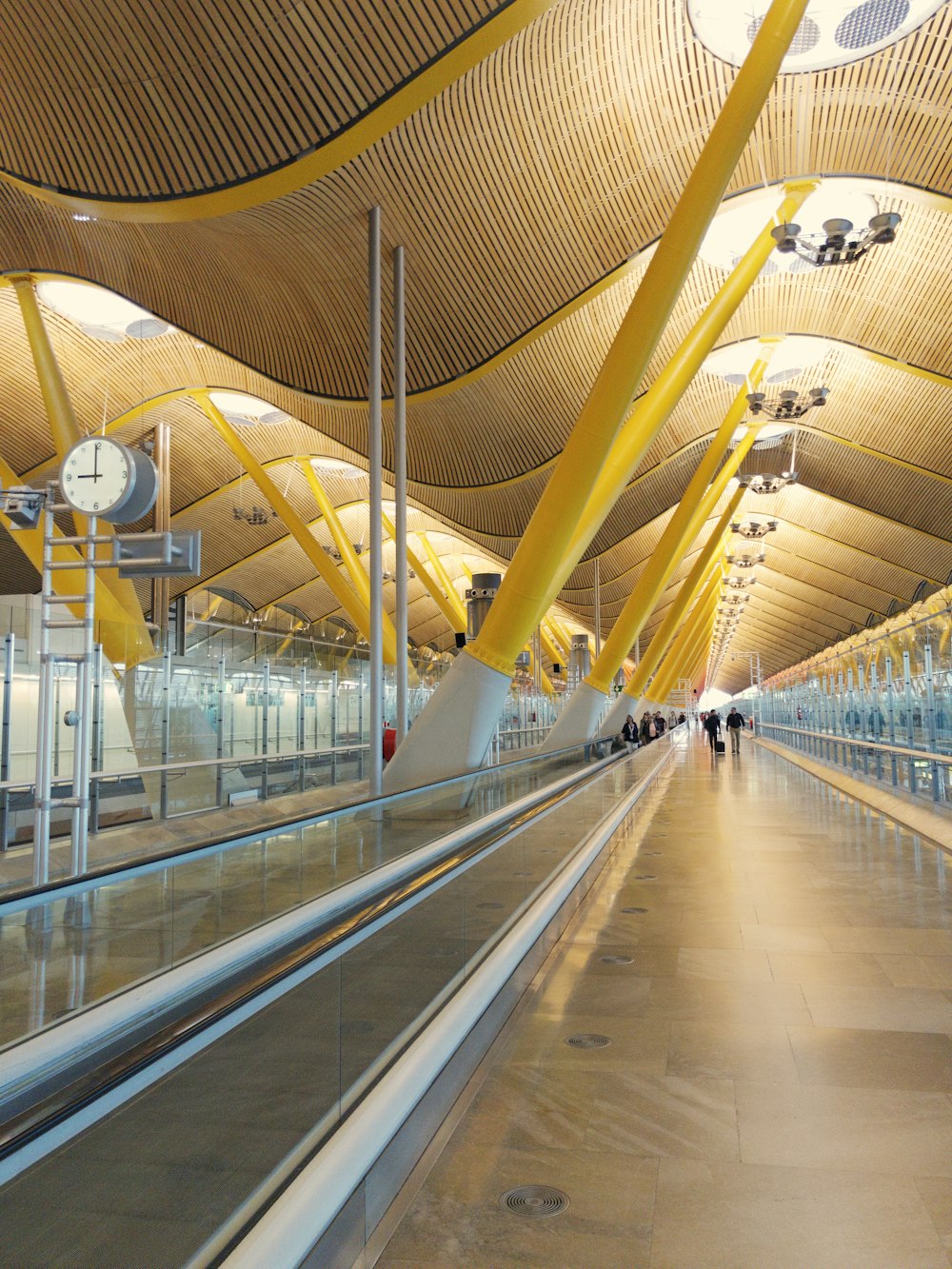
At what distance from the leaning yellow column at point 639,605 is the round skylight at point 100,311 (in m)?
11.3

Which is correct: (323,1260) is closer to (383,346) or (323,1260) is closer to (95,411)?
(383,346)

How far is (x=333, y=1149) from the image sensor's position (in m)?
2.63

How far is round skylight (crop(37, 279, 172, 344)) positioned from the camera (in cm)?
2156

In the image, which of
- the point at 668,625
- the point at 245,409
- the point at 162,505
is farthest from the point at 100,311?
the point at 668,625

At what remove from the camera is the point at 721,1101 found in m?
3.84

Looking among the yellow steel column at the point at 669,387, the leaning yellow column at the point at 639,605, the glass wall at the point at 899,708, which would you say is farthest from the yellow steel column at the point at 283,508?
the yellow steel column at the point at 669,387

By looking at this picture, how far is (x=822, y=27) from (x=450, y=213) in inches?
224

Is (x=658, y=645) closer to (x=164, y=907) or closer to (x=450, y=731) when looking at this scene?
(x=450, y=731)

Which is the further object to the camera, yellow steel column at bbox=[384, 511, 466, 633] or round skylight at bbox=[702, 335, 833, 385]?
yellow steel column at bbox=[384, 511, 466, 633]

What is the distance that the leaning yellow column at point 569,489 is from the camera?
37.2 feet

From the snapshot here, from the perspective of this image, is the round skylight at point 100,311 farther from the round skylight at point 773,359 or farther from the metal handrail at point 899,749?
the metal handrail at point 899,749

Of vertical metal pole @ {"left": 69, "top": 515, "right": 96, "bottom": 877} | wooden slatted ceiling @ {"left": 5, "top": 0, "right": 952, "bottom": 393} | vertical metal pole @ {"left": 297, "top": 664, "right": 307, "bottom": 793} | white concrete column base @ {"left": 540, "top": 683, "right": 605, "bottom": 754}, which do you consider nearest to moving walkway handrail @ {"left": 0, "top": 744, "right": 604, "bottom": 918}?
vertical metal pole @ {"left": 69, "top": 515, "right": 96, "bottom": 877}

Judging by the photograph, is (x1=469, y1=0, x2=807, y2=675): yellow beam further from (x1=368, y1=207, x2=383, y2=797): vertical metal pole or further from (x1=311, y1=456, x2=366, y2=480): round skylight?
(x1=311, y1=456, x2=366, y2=480): round skylight

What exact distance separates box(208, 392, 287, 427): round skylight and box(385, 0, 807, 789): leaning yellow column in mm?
16364
